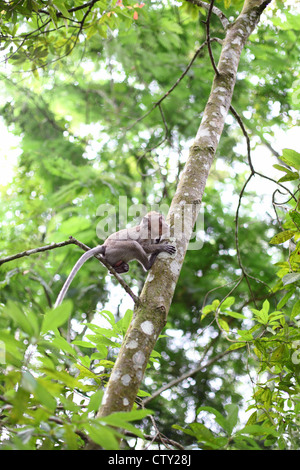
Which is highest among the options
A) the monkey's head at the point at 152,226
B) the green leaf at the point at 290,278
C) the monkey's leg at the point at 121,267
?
the monkey's head at the point at 152,226

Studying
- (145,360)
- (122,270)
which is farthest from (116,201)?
(145,360)

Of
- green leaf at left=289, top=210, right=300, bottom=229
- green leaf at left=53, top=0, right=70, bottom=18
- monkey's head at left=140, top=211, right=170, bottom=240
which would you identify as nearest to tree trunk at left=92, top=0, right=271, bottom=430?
green leaf at left=289, top=210, right=300, bottom=229

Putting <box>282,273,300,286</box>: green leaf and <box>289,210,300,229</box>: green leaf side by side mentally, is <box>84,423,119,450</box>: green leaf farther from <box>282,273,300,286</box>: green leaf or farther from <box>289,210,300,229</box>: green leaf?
<box>289,210,300,229</box>: green leaf

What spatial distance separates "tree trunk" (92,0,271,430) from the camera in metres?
2.03

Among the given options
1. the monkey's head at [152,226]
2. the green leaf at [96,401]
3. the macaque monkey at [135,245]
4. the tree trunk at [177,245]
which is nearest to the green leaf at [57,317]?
the green leaf at [96,401]

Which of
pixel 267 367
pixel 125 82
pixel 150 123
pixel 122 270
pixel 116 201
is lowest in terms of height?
pixel 267 367

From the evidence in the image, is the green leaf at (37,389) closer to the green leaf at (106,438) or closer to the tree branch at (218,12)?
the green leaf at (106,438)

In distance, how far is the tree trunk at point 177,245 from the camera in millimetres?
2031

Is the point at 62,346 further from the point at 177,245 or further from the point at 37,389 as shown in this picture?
the point at 177,245

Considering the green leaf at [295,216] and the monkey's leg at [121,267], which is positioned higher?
the monkey's leg at [121,267]

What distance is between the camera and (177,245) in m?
2.81

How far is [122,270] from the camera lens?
14.9ft
